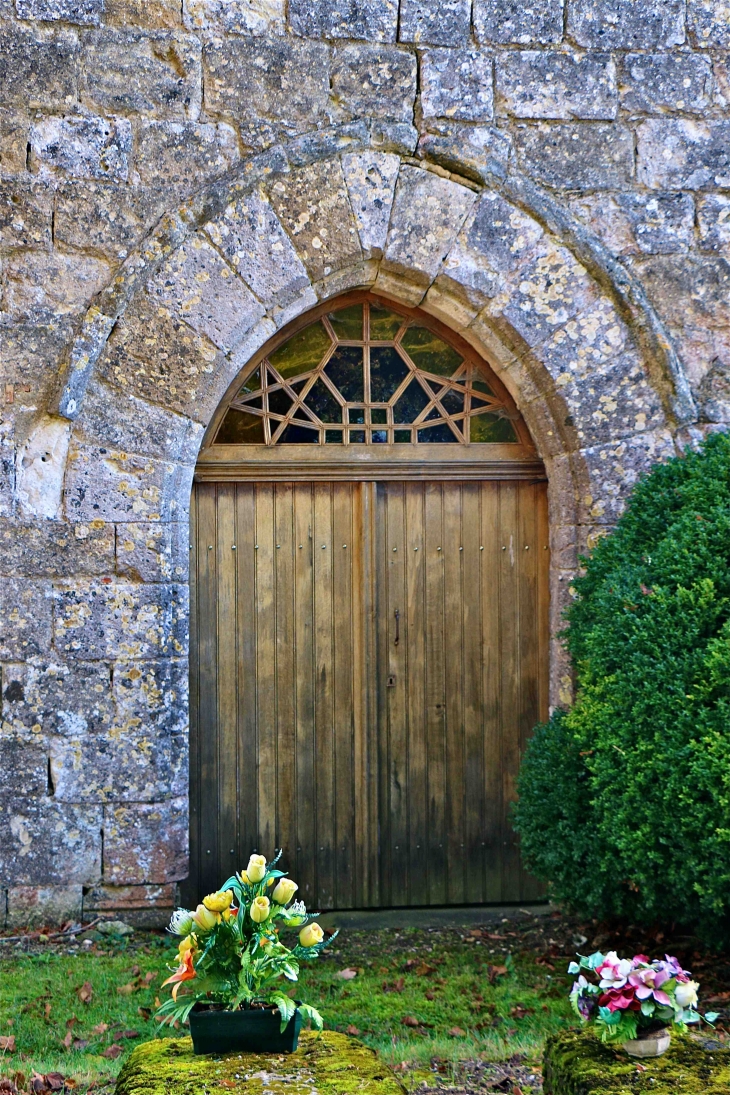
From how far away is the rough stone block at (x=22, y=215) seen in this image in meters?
4.33

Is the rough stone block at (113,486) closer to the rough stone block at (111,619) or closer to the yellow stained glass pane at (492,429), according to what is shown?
the rough stone block at (111,619)

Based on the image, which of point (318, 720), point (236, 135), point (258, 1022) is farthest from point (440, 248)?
point (258, 1022)

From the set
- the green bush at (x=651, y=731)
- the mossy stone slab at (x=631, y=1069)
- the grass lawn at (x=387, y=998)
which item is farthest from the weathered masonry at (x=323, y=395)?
the mossy stone slab at (x=631, y=1069)

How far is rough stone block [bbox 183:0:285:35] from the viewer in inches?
174

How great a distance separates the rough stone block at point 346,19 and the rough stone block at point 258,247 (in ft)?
2.59

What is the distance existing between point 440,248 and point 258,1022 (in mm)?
3386

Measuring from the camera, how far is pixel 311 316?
475cm

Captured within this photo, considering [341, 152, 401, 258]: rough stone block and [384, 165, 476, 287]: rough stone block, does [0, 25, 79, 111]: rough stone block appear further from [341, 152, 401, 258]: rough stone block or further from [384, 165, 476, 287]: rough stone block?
[384, 165, 476, 287]: rough stone block

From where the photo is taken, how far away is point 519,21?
458 centimetres

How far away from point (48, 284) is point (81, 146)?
0.61 m

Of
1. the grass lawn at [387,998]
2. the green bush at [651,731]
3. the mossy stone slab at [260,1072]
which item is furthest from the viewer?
the green bush at [651,731]

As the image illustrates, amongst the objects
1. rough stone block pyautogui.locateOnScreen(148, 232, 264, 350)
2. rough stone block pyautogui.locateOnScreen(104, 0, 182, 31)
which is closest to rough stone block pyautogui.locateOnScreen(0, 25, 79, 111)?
rough stone block pyautogui.locateOnScreen(104, 0, 182, 31)

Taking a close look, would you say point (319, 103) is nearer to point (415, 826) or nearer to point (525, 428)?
point (525, 428)

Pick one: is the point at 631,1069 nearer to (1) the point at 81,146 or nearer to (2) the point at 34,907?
(2) the point at 34,907
